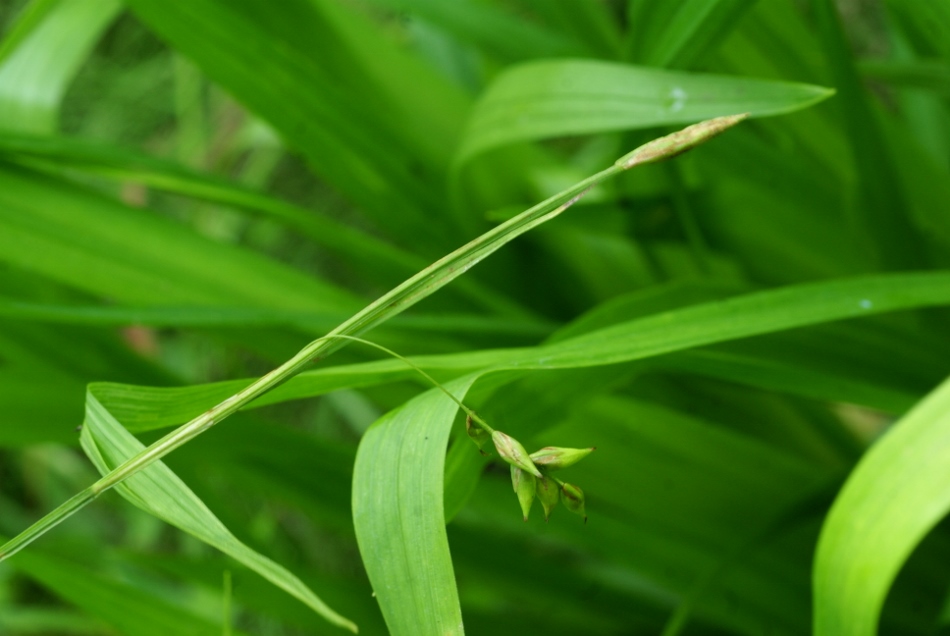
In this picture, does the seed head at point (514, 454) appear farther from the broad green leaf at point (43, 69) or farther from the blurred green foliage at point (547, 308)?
the broad green leaf at point (43, 69)

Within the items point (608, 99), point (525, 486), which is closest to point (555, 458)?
point (525, 486)

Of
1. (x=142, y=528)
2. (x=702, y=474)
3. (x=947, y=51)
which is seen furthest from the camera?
(x=142, y=528)

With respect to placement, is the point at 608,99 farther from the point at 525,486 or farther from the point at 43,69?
the point at 43,69

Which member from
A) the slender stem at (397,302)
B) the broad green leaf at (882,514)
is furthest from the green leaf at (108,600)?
the broad green leaf at (882,514)

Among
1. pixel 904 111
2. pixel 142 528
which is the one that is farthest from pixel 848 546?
pixel 142 528

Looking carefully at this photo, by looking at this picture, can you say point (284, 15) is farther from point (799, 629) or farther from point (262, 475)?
point (799, 629)
